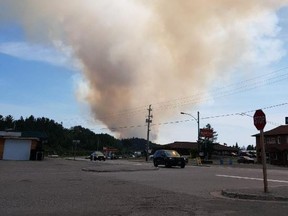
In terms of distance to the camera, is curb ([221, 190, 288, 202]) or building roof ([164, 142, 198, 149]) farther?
building roof ([164, 142, 198, 149])

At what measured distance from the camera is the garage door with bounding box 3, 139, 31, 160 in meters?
55.9

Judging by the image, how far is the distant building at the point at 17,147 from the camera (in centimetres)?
5578

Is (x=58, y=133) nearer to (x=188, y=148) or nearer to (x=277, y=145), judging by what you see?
(x=188, y=148)

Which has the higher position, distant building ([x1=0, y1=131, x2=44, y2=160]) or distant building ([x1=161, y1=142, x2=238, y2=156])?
→ distant building ([x1=161, y1=142, x2=238, y2=156])

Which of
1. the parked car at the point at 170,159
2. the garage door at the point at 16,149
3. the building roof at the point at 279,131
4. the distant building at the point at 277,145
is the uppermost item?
the building roof at the point at 279,131

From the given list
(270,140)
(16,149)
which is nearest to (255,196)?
(16,149)

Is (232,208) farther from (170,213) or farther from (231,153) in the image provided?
(231,153)

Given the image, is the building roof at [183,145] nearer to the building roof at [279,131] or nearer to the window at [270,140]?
the building roof at [279,131]

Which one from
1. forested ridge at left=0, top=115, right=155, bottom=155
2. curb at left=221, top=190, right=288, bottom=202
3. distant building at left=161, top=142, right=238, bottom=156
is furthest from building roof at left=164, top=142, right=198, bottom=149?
curb at left=221, top=190, right=288, bottom=202

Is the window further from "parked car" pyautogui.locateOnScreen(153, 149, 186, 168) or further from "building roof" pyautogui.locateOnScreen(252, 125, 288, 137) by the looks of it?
"parked car" pyautogui.locateOnScreen(153, 149, 186, 168)

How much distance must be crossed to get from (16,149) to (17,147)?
0.30m

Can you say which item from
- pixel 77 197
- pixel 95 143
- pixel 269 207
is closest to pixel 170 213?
pixel 269 207

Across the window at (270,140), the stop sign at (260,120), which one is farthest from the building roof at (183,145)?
the stop sign at (260,120)

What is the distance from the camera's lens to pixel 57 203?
1093cm
